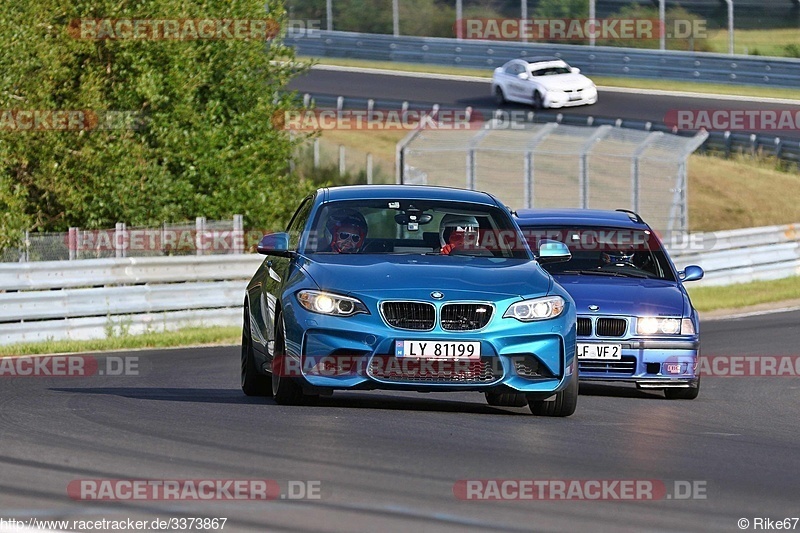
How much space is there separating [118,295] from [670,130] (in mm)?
23062

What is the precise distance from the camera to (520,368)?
33.2 ft

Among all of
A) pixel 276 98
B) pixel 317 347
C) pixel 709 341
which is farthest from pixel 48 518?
pixel 276 98

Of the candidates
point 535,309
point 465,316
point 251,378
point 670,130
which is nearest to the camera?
point 465,316

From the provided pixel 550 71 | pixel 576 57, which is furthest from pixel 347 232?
pixel 576 57

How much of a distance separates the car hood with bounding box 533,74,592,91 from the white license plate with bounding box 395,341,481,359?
35403 mm

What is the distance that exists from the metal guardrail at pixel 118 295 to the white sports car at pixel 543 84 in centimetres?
2408

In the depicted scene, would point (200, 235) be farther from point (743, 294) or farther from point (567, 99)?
point (567, 99)

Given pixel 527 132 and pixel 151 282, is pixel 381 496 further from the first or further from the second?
pixel 527 132

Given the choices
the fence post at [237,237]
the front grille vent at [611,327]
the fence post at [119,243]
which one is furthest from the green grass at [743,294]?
the front grille vent at [611,327]

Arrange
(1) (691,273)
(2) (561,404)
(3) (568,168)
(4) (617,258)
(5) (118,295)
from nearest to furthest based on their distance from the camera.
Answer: (2) (561,404)
(4) (617,258)
(1) (691,273)
(5) (118,295)
(3) (568,168)

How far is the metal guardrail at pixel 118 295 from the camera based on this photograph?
730 inches

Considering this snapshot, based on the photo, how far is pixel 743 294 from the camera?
2766 cm

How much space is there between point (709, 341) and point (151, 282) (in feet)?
23.6

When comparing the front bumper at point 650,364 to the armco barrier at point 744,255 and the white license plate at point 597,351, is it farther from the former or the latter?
the armco barrier at point 744,255
